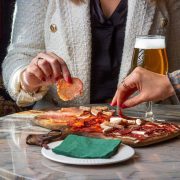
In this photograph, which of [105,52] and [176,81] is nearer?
[176,81]

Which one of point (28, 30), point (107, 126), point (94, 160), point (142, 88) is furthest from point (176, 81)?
point (28, 30)

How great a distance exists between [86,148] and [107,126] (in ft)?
0.71

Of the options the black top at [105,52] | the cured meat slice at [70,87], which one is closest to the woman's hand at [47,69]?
the cured meat slice at [70,87]

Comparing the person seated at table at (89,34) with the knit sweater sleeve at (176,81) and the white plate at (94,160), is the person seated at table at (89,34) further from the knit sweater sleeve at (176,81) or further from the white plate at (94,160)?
the white plate at (94,160)

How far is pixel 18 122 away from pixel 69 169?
0.45 meters

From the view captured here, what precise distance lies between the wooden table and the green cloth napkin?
3 cm

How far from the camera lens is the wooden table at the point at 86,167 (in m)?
0.81

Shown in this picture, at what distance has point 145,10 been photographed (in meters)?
1.79

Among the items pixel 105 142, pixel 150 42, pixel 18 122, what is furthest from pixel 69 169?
pixel 150 42

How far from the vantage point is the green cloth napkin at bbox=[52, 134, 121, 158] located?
2.90ft

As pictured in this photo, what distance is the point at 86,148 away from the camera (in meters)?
0.92

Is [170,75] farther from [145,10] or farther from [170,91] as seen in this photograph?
[145,10]

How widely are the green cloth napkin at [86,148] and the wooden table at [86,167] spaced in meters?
0.03

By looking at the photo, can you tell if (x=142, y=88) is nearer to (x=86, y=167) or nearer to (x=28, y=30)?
(x=86, y=167)
